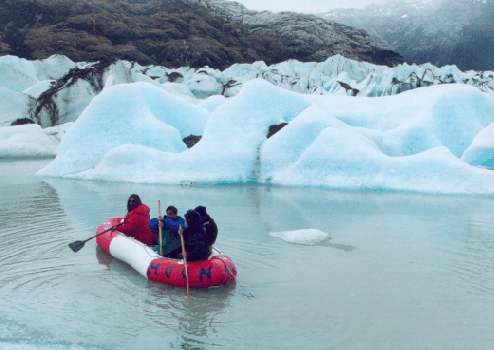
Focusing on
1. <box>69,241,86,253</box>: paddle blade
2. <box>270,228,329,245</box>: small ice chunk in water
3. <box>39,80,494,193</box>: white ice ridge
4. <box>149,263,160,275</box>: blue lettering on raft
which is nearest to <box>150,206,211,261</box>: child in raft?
<box>149,263,160,275</box>: blue lettering on raft

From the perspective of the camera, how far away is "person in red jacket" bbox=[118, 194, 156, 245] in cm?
617

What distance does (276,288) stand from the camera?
5.08 meters

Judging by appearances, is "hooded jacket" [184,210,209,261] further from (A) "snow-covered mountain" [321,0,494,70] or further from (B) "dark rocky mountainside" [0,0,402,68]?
(A) "snow-covered mountain" [321,0,494,70]

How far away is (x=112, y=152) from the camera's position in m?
12.5

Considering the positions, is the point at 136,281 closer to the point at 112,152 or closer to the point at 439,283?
the point at 439,283

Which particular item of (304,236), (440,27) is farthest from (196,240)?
(440,27)

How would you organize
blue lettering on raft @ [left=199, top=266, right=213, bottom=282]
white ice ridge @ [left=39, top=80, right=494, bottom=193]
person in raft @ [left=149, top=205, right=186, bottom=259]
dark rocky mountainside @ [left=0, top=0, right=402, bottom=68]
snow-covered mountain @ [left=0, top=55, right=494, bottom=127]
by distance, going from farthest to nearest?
1. dark rocky mountainside @ [left=0, top=0, right=402, bottom=68]
2. snow-covered mountain @ [left=0, top=55, right=494, bottom=127]
3. white ice ridge @ [left=39, top=80, right=494, bottom=193]
4. person in raft @ [left=149, top=205, right=186, bottom=259]
5. blue lettering on raft @ [left=199, top=266, right=213, bottom=282]

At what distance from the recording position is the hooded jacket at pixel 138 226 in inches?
243

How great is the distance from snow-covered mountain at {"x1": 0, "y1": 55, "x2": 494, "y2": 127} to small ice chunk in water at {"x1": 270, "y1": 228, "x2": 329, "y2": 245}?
13.7m

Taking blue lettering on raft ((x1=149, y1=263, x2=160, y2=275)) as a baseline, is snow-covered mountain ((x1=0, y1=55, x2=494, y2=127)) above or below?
above

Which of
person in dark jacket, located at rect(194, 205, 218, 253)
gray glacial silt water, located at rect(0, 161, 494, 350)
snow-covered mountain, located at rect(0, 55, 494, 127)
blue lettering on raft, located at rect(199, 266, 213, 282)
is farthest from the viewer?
snow-covered mountain, located at rect(0, 55, 494, 127)

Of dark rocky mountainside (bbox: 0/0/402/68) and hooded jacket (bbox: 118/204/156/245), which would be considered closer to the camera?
hooded jacket (bbox: 118/204/156/245)

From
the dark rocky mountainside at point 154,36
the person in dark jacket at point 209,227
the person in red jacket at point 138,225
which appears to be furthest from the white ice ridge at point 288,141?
the dark rocky mountainside at point 154,36

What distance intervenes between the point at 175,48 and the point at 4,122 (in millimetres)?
37921
